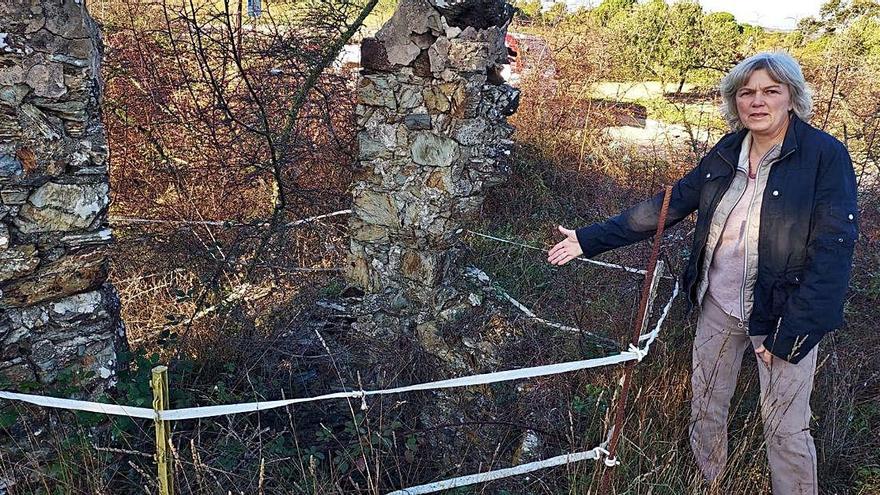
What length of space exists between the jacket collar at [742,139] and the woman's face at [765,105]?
5 centimetres

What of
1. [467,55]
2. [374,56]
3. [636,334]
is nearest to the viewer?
[636,334]

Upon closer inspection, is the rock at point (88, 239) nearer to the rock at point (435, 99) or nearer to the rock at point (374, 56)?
the rock at point (374, 56)

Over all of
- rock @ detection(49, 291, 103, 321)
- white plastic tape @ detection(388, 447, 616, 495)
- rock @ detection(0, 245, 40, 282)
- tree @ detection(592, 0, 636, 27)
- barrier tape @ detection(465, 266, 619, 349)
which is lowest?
white plastic tape @ detection(388, 447, 616, 495)

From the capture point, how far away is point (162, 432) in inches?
86.6

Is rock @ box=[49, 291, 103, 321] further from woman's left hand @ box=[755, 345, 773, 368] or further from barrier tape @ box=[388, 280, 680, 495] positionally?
Answer: woman's left hand @ box=[755, 345, 773, 368]

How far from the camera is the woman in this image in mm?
2264

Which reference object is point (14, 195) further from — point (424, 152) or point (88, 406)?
point (424, 152)

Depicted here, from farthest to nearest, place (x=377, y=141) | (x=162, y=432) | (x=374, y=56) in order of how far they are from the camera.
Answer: (x=377, y=141), (x=374, y=56), (x=162, y=432)

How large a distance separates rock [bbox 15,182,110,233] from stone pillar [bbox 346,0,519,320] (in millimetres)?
1670

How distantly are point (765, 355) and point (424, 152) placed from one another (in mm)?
2353

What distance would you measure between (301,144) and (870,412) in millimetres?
4559

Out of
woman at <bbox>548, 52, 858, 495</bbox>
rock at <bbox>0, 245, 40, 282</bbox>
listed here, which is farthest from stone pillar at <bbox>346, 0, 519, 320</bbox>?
rock at <bbox>0, 245, 40, 282</bbox>

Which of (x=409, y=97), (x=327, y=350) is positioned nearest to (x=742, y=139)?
(x=409, y=97)

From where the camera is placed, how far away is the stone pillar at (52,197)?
2625 millimetres
